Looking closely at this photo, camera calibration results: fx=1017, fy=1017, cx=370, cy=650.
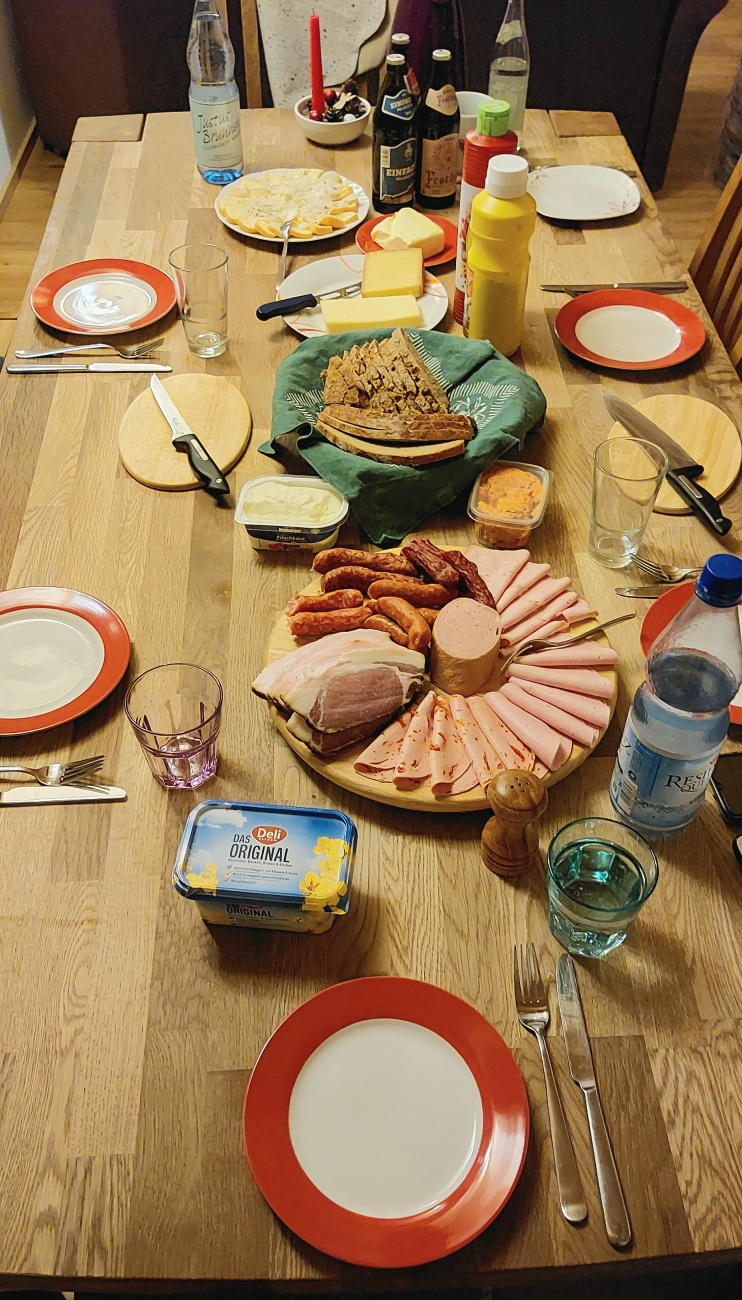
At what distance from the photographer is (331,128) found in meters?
2.21

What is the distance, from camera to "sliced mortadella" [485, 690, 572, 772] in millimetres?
1090

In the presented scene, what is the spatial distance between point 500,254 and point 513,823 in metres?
0.95

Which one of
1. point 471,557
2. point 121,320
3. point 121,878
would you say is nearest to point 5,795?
point 121,878

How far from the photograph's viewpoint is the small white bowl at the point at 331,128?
221 cm

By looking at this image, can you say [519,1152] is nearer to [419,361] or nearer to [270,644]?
[270,644]

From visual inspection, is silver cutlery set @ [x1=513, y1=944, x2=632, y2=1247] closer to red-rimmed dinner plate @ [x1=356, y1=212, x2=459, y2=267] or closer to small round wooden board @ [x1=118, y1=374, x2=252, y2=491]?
small round wooden board @ [x1=118, y1=374, x2=252, y2=491]

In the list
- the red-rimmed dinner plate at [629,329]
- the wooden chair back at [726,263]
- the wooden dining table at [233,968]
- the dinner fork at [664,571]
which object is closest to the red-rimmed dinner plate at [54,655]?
the wooden dining table at [233,968]

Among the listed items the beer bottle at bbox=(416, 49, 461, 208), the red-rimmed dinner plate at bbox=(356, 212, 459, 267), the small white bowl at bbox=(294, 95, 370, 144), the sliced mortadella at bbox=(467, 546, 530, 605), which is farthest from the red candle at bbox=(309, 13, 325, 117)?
the sliced mortadella at bbox=(467, 546, 530, 605)

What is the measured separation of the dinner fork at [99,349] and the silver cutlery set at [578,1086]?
4.04 feet

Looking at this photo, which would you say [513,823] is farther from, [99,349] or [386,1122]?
[99,349]

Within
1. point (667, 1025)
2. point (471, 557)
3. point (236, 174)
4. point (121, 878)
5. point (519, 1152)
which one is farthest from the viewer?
point (236, 174)

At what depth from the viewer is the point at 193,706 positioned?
1178mm

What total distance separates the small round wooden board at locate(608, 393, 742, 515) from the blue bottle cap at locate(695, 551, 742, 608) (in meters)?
0.60

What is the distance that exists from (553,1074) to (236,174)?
6.26 feet
